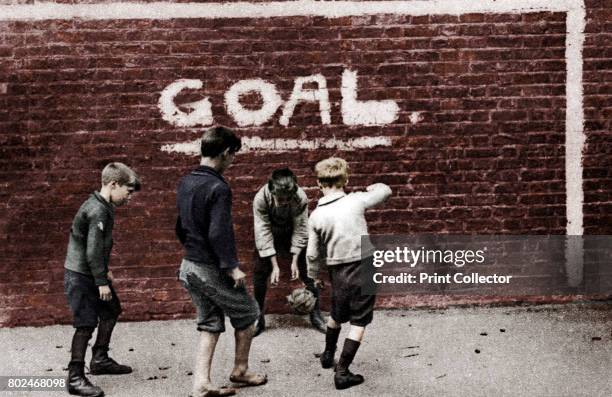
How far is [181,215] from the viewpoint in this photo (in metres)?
4.50

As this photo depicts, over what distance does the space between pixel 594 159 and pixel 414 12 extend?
2022 millimetres

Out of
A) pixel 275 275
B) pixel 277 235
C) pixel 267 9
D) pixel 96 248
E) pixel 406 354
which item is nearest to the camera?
pixel 96 248

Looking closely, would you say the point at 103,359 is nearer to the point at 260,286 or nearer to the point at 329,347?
the point at 260,286

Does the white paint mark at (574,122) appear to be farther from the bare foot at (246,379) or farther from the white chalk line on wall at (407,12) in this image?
the bare foot at (246,379)

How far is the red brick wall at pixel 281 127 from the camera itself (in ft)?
19.9

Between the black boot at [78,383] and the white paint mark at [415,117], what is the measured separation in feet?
10.8

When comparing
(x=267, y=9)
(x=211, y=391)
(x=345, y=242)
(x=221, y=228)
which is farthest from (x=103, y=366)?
(x=267, y=9)

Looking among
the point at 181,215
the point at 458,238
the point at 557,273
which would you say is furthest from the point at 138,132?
the point at 557,273

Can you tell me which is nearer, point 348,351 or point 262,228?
point 348,351

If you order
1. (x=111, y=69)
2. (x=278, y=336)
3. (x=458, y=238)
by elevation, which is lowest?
(x=278, y=336)

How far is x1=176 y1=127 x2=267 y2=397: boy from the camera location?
14.3 ft

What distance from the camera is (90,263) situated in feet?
15.4

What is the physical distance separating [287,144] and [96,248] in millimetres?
2076

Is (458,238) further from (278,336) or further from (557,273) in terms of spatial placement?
(278,336)
